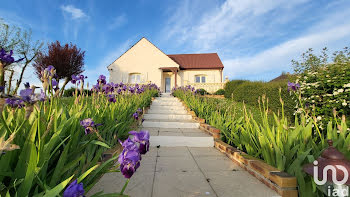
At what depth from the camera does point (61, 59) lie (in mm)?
12633

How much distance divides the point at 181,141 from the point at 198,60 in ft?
55.9

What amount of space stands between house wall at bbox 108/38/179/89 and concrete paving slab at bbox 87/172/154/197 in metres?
14.7

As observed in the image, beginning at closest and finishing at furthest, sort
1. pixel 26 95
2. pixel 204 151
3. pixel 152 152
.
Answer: pixel 26 95, pixel 152 152, pixel 204 151

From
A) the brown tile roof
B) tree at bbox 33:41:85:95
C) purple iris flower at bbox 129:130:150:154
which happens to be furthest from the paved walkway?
the brown tile roof

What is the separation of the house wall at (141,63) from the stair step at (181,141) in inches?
526

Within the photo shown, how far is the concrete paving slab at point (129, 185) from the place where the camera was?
1.48 metres

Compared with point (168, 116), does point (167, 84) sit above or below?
above

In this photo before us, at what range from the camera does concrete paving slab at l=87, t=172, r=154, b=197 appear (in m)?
1.48

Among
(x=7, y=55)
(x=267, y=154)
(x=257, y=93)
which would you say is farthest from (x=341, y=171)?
(x=257, y=93)

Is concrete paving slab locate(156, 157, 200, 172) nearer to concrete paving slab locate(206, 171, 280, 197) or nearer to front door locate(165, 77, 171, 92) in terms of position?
concrete paving slab locate(206, 171, 280, 197)

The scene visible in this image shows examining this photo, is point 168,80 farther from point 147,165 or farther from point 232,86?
point 147,165

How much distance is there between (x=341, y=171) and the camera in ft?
3.37

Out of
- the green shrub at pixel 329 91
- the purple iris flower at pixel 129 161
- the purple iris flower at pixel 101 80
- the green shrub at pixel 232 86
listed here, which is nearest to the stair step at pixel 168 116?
the purple iris flower at pixel 101 80

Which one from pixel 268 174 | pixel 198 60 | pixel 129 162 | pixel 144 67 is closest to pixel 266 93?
pixel 268 174
